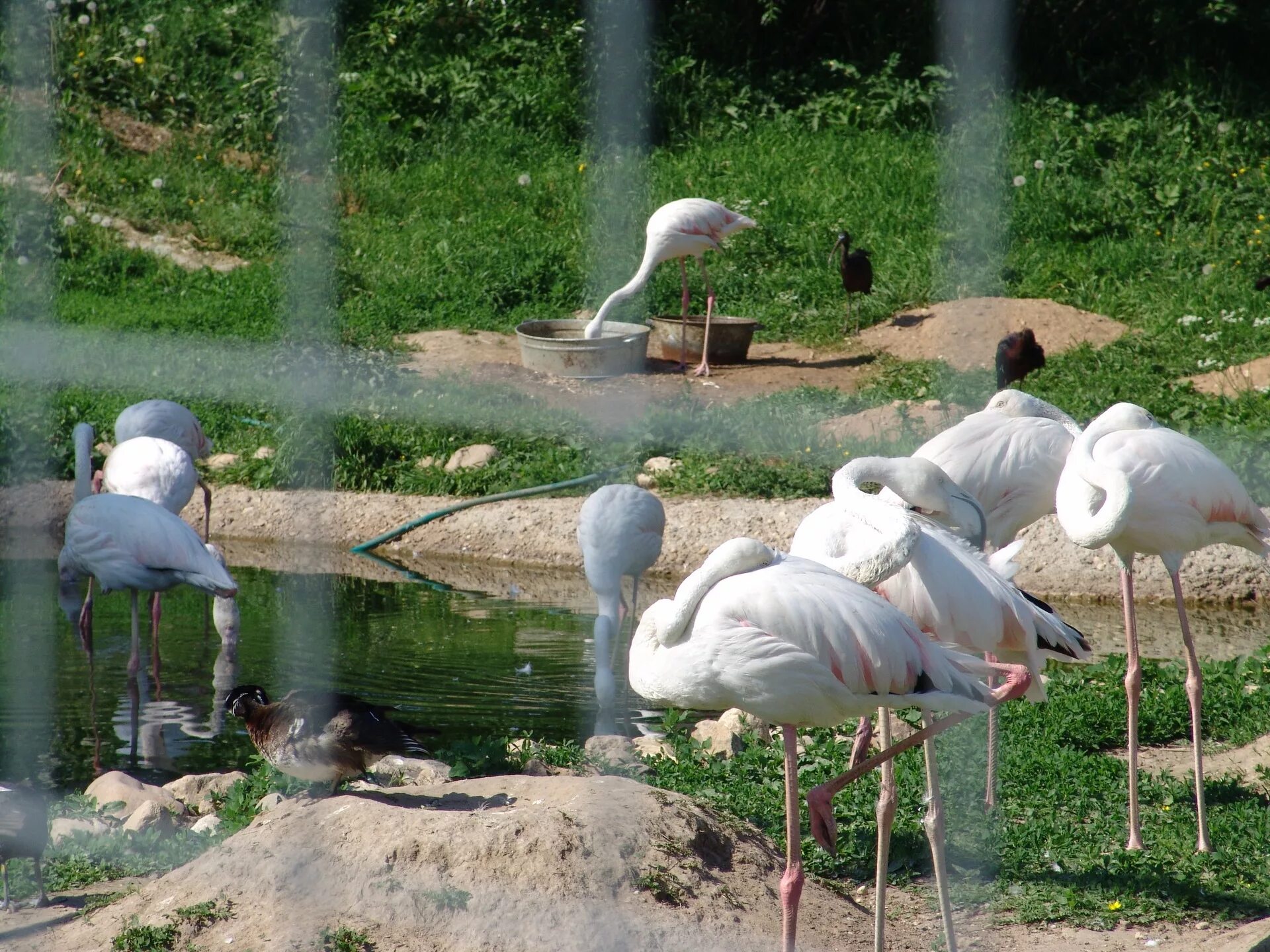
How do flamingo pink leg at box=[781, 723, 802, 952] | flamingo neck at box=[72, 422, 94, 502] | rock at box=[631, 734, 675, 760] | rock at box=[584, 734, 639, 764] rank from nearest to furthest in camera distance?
flamingo pink leg at box=[781, 723, 802, 952], rock at box=[584, 734, 639, 764], rock at box=[631, 734, 675, 760], flamingo neck at box=[72, 422, 94, 502]

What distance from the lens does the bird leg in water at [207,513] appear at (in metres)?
5.83

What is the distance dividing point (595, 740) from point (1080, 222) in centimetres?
635

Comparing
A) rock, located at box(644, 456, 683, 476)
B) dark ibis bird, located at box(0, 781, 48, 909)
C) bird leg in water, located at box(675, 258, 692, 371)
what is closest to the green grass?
dark ibis bird, located at box(0, 781, 48, 909)

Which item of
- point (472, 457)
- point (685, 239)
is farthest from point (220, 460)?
point (685, 239)

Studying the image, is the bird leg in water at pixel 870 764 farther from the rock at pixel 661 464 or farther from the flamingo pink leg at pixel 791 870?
the rock at pixel 661 464

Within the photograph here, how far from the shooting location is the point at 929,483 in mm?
3025

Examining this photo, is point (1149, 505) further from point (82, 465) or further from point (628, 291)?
point (628, 291)

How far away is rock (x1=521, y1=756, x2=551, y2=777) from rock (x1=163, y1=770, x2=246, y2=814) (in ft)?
2.04

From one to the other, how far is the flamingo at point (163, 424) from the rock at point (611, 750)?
9.04 ft

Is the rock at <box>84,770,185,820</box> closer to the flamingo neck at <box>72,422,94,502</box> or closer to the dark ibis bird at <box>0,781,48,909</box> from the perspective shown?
the dark ibis bird at <box>0,781,48,909</box>

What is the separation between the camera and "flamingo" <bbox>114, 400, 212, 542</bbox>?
18.7ft

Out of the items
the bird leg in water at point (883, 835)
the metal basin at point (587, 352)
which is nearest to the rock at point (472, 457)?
the metal basin at point (587, 352)

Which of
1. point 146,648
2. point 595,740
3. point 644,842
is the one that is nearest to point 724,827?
point 644,842

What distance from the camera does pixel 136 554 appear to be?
4383mm
